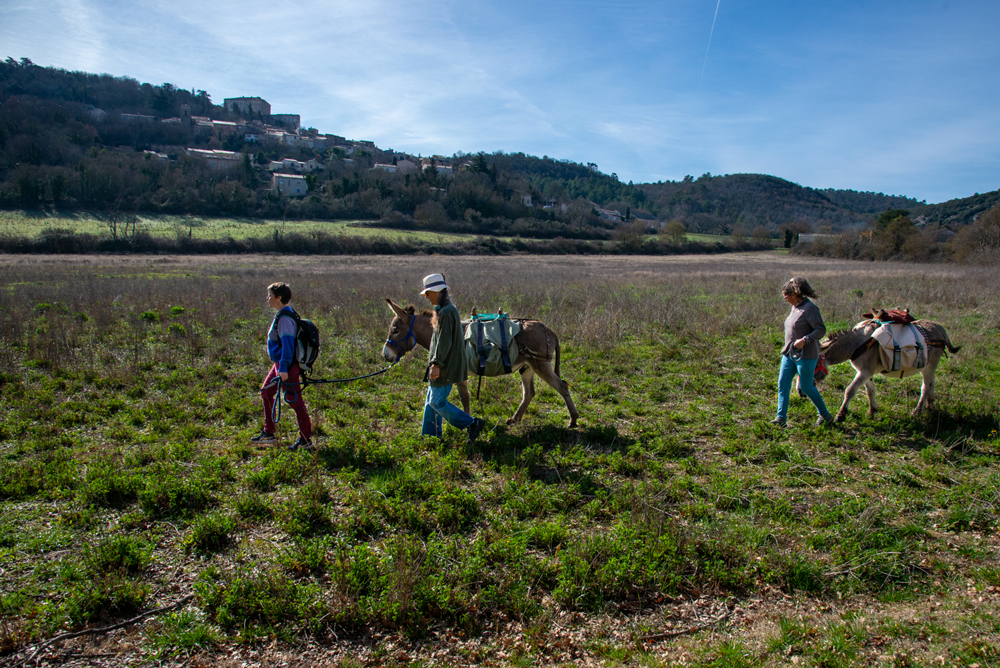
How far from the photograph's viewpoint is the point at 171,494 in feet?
15.6

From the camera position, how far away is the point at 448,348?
585 cm

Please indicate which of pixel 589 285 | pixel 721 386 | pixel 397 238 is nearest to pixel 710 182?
pixel 397 238

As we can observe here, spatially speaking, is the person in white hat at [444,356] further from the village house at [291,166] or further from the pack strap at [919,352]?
the village house at [291,166]

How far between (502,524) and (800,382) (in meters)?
4.72

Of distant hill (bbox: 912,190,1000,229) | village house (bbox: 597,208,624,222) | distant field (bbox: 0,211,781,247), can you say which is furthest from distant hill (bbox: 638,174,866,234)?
distant field (bbox: 0,211,781,247)

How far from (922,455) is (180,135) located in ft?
532

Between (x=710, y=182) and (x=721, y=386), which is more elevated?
(x=710, y=182)

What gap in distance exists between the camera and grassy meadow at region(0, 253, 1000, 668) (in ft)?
10.8

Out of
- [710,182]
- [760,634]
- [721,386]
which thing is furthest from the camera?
[710,182]

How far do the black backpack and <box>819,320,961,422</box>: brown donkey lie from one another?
7090mm

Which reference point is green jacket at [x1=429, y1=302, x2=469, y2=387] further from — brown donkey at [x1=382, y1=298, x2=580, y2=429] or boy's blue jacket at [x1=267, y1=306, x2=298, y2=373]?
boy's blue jacket at [x1=267, y1=306, x2=298, y2=373]

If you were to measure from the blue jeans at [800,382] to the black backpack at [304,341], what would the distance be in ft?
20.3

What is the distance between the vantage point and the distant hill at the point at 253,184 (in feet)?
226

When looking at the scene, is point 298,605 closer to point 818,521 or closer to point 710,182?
point 818,521
